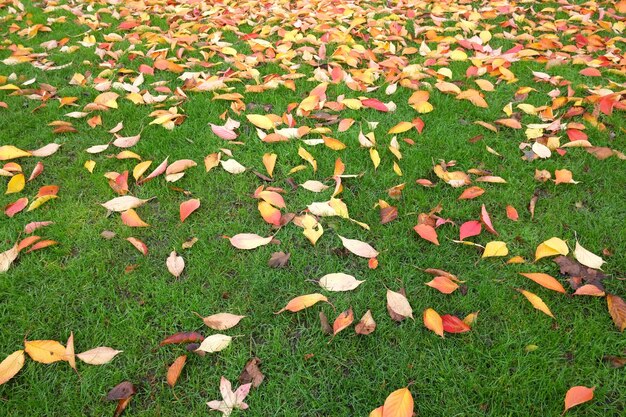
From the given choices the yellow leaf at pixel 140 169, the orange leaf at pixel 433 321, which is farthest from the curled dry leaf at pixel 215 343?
the yellow leaf at pixel 140 169

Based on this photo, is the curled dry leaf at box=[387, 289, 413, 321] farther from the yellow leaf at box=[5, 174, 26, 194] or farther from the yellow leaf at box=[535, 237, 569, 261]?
the yellow leaf at box=[5, 174, 26, 194]

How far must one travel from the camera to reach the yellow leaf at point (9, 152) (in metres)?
2.53

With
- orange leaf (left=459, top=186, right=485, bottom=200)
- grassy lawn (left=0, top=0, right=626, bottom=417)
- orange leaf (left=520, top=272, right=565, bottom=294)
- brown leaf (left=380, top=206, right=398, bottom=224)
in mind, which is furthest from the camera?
orange leaf (left=459, top=186, right=485, bottom=200)

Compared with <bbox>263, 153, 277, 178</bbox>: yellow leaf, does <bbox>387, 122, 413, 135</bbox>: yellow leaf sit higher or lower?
higher

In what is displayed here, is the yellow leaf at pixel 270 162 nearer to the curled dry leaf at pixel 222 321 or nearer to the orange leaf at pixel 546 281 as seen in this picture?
the curled dry leaf at pixel 222 321

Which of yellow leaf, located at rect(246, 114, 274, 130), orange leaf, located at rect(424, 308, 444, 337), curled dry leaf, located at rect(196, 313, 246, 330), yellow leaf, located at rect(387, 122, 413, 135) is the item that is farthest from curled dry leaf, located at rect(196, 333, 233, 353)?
yellow leaf, located at rect(387, 122, 413, 135)

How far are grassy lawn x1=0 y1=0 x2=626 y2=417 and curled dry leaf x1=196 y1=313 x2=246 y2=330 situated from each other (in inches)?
1.1

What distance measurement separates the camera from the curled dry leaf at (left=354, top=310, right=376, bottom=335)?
1718 mm

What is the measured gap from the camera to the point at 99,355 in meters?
1.64

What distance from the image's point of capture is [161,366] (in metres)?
1.64

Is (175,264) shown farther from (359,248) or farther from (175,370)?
(359,248)

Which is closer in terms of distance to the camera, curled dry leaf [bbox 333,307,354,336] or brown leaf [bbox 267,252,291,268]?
curled dry leaf [bbox 333,307,354,336]

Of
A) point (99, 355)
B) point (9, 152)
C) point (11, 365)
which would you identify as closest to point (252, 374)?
point (99, 355)

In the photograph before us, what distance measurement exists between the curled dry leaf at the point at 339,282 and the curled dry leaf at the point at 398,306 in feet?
0.50
